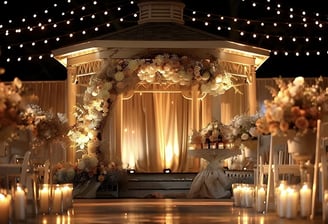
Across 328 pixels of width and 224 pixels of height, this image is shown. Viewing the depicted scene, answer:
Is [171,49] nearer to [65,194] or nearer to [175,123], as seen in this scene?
[175,123]

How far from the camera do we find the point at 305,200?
814 centimetres

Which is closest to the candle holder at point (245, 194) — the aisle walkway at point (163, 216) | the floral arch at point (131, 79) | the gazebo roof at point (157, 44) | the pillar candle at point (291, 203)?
the aisle walkway at point (163, 216)

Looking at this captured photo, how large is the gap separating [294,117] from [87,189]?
667 cm

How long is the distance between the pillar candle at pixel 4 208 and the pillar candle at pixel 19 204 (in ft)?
1.96

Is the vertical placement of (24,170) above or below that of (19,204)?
above

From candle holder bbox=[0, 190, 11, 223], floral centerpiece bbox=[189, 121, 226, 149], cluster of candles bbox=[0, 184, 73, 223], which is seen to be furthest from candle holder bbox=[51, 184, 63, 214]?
floral centerpiece bbox=[189, 121, 226, 149]

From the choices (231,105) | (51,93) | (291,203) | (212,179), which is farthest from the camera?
(51,93)

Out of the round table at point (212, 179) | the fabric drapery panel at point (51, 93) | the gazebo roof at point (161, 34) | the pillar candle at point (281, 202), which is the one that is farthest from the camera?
the fabric drapery panel at point (51, 93)

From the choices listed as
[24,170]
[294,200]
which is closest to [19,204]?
[24,170]

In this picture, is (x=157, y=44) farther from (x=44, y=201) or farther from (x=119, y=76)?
(x=44, y=201)

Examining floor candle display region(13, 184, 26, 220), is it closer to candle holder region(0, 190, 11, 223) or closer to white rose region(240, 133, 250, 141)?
candle holder region(0, 190, 11, 223)

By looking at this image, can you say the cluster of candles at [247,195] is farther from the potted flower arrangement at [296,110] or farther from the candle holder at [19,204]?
the candle holder at [19,204]

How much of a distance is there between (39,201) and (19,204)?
1215mm

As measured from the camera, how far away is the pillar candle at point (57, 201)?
933 cm
